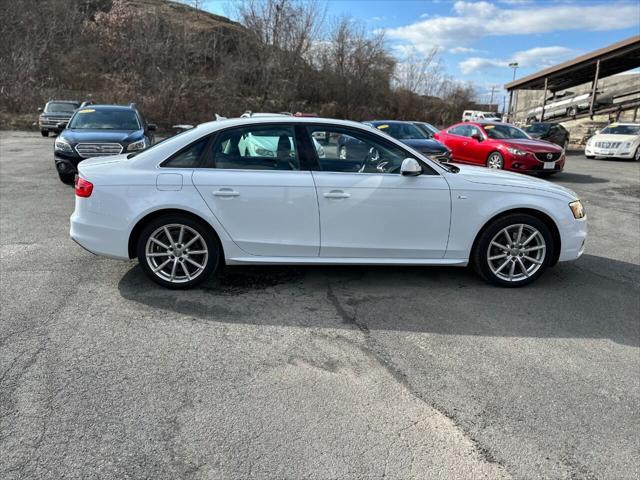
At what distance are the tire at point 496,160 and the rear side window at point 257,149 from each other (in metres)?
10.4

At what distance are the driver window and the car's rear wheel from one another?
3.90ft

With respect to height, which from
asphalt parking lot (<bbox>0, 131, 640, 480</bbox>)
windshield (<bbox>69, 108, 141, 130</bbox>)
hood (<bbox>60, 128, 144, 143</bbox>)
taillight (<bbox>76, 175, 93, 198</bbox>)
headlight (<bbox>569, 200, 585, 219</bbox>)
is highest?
windshield (<bbox>69, 108, 141, 130</bbox>)

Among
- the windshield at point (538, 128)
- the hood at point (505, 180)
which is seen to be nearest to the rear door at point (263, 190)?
the hood at point (505, 180)

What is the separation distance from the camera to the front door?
4.56 metres

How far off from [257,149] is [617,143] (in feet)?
68.0

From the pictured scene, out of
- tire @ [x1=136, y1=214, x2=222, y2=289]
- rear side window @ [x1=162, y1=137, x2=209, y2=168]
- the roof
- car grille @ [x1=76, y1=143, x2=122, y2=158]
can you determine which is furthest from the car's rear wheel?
the roof

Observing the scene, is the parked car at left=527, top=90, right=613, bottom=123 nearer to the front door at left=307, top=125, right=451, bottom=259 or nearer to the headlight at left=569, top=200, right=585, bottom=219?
the headlight at left=569, top=200, right=585, bottom=219

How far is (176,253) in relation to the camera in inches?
182

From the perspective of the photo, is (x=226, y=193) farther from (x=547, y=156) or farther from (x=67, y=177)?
(x=547, y=156)

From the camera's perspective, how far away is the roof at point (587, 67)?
25294 millimetres

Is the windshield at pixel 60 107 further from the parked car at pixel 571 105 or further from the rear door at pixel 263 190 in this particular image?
the parked car at pixel 571 105

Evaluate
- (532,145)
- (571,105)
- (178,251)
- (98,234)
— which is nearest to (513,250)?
(178,251)

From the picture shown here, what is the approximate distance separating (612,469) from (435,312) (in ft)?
6.50

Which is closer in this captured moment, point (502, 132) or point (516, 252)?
point (516, 252)
